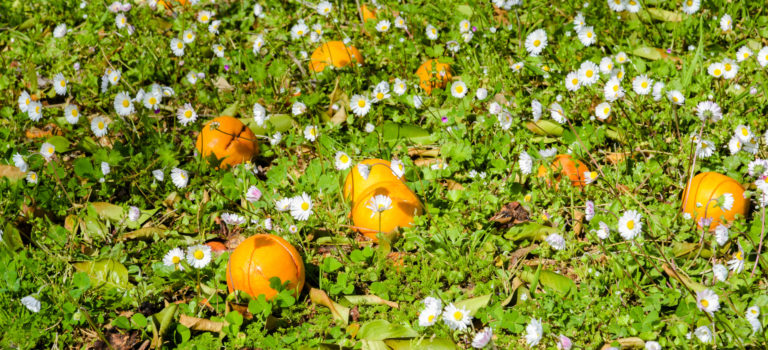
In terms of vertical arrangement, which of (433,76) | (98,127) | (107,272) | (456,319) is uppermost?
(433,76)

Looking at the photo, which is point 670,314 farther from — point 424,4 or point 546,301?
point 424,4

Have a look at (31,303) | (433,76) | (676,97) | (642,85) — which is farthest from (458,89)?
(31,303)

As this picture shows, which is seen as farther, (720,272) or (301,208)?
(301,208)

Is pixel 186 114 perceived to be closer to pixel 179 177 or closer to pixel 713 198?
pixel 179 177

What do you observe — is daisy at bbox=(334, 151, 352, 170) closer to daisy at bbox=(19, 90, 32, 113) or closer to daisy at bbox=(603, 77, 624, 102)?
daisy at bbox=(603, 77, 624, 102)

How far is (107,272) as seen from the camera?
2967 mm

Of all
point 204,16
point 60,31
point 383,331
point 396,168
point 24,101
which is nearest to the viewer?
point 383,331

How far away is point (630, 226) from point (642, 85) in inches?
40.9

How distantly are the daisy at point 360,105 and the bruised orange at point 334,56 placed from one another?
1.43ft

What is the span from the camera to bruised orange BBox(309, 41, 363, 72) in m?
3.91

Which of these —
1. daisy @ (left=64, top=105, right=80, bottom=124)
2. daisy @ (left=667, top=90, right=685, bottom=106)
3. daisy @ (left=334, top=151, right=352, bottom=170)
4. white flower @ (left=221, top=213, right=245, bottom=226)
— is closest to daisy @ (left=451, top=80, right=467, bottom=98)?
daisy @ (left=334, top=151, right=352, bottom=170)

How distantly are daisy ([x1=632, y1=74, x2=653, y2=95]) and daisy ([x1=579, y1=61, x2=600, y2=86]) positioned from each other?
188mm

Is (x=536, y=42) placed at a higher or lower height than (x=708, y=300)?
higher

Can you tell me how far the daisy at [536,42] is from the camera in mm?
3736
